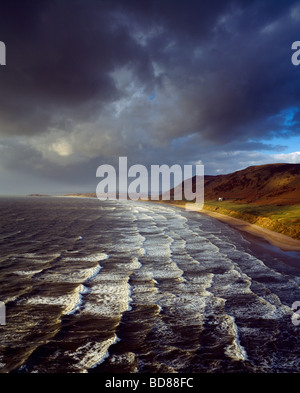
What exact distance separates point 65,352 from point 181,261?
→ 12087 mm

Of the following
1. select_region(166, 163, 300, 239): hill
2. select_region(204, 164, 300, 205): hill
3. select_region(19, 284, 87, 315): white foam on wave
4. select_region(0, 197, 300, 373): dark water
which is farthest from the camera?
select_region(204, 164, 300, 205): hill

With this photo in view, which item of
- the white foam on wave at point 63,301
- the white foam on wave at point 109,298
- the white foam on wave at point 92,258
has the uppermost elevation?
the white foam on wave at point 63,301

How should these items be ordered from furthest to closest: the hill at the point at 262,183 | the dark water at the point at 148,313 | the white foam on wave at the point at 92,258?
1. the hill at the point at 262,183
2. the white foam on wave at the point at 92,258
3. the dark water at the point at 148,313

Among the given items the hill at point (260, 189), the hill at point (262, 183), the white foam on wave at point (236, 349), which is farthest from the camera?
the hill at point (262, 183)

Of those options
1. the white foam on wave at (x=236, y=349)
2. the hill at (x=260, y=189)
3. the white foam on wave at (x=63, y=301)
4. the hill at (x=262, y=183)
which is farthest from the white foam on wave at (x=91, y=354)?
the hill at (x=262, y=183)

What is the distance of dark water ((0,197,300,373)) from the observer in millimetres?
6590

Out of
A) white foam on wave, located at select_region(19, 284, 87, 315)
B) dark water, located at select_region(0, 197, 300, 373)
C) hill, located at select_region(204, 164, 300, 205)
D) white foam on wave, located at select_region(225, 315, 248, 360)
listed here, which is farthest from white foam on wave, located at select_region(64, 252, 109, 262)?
hill, located at select_region(204, 164, 300, 205)

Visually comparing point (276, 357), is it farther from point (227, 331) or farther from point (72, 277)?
point (72, 277)

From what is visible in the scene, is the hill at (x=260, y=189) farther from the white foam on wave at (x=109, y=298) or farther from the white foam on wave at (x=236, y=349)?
the white foam on wave at (x=236, y=349)

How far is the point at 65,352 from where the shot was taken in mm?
6887

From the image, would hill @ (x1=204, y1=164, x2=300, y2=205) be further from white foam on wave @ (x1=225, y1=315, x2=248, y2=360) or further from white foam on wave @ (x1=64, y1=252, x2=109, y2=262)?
white foam on wave @ (x1=225, y1=315, x2=248, y2=360)

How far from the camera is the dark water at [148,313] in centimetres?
659

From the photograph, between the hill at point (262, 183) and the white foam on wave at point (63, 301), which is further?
the hill at point (262, 183)

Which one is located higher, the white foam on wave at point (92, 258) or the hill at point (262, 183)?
the hill at point (262, 183)
